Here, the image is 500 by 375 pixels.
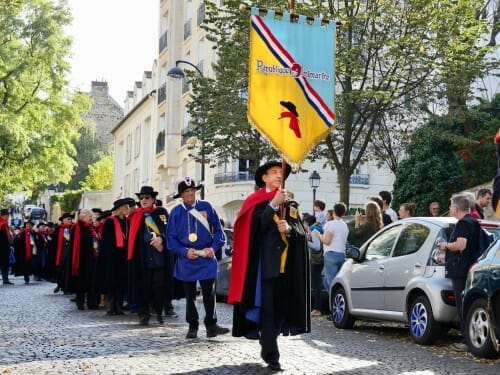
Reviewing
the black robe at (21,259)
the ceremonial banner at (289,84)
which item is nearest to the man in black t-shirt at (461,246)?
the ceremonial banner at (289,84)

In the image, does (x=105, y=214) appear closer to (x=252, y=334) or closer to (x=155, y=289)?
(x=155, y=289)

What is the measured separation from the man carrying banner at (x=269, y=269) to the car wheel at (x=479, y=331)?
2.11 meters

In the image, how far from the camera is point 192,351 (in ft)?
32.5

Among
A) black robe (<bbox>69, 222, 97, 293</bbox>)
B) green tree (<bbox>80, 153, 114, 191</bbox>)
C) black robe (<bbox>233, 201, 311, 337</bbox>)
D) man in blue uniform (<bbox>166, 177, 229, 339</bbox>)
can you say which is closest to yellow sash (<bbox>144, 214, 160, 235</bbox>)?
man in blue uniform (<bbox>166, 177, 229, 339</bbox>)

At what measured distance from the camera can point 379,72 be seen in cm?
2394

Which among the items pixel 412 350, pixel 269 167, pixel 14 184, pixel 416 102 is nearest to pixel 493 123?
pixel 416 102

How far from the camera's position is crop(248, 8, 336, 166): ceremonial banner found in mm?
10078

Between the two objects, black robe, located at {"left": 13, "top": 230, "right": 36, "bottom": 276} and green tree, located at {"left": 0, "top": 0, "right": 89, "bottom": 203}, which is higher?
green tree, located at {"left": 0, "top": 0, "right": 89, "bottom": 203}

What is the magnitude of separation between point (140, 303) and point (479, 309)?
5.34 m

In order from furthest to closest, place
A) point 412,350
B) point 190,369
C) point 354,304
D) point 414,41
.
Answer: point 414,41, point 354,304, point 412,350, point 190,369

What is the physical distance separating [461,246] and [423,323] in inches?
47.9

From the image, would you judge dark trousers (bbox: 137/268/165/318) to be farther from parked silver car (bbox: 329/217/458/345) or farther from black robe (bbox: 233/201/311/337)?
black robe (bbox: 233/201/311/337)

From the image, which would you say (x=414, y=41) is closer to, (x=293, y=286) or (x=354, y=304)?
(x=354, y=304)

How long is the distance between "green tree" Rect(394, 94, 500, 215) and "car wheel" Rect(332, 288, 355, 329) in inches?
499
